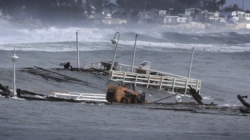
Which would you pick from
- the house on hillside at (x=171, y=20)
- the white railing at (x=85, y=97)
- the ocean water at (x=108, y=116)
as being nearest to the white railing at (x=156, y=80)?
the ocean water at (x=108, y=116)

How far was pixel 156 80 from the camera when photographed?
144ft

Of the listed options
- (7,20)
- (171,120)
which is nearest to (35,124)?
(171,120)

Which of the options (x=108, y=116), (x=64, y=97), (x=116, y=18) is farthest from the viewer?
(x=116, y=18)

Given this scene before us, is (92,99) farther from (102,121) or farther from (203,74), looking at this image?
(203,74)

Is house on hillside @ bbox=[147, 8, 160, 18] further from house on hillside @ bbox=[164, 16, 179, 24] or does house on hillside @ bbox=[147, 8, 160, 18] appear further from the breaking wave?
the breaking wave

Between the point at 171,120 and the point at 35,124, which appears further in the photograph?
the point at 171,120

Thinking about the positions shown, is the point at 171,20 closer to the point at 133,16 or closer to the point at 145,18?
the point at 145,18

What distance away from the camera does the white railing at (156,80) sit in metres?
43.3

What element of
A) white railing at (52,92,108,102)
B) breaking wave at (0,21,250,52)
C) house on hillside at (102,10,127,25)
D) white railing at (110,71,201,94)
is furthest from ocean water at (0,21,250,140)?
house on hillside at (102,10,127,25)

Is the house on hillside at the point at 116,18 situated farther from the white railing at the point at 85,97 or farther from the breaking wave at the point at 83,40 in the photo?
the white railing at the point at 85,97

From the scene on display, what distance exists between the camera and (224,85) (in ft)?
165

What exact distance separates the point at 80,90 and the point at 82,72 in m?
6.92

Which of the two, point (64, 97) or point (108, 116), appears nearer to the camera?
point (108, 116)

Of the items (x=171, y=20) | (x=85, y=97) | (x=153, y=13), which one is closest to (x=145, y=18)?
(x=153, y=13)
